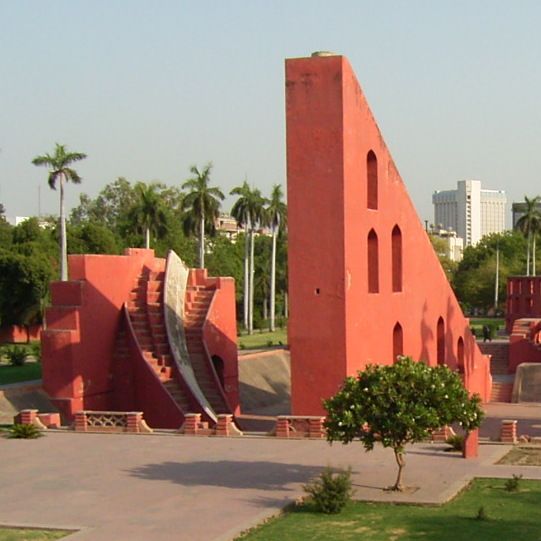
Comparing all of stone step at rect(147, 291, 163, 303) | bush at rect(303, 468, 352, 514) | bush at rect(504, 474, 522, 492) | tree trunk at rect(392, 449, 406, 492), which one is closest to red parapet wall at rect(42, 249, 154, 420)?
stone step at rect(147, 291, 163, 303)

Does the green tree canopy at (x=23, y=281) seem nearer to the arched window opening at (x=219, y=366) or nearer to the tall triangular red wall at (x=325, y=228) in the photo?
the arched window opening at (x=219, y=366)

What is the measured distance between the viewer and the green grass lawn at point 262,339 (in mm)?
49931

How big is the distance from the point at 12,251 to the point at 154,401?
26.1 meters

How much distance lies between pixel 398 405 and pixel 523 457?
5.10 meters

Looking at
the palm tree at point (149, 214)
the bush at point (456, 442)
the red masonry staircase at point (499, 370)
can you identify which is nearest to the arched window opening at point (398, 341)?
the bush at point (456, 442)

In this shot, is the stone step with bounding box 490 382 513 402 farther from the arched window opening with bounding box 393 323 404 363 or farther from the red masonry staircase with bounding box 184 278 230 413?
the red masonry staircase with bounding box 184 278 230 413

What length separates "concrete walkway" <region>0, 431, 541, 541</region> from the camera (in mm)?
15141

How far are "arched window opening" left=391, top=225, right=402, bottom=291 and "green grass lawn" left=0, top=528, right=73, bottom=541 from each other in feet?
49.3

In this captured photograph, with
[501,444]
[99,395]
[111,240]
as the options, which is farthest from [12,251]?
[501,444]

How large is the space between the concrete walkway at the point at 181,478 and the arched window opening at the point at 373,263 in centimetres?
519

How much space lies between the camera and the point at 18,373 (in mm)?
33844

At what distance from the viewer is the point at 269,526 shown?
1469 cm

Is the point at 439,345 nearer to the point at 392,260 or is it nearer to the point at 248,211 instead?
the point at 392,260

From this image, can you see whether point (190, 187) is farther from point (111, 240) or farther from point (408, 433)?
point (408, 433)
